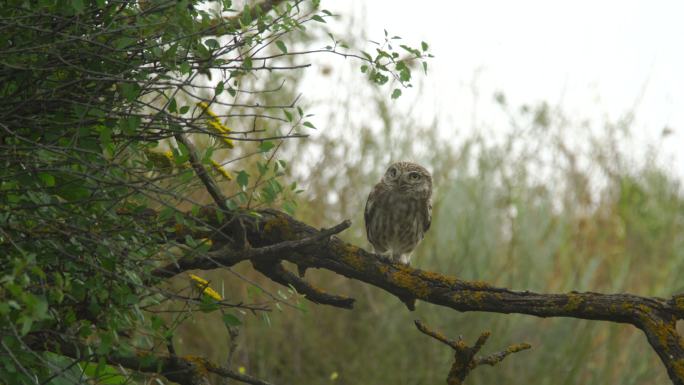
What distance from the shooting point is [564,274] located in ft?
26.2

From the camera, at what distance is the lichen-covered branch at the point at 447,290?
3.33 m

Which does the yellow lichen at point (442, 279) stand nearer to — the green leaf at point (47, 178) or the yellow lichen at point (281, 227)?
the yellow lichen at point (281, 227)

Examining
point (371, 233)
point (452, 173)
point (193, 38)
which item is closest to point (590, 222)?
point (452, 173)

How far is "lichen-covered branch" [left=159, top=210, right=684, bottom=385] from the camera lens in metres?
3.33

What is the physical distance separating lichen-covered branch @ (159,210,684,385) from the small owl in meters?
2.17

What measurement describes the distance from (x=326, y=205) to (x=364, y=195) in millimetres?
284

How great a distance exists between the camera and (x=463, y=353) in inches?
135

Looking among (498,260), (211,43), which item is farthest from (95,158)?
(498,260)

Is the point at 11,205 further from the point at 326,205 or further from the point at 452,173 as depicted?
the point at 452,173

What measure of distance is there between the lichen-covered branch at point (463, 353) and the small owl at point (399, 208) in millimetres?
2583

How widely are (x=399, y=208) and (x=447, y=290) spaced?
7.74ft

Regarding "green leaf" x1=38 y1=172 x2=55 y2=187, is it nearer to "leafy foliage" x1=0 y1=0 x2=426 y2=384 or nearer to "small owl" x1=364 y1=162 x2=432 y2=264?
"leafy foliage" x1=0 y1=0 x2=426 y2=384

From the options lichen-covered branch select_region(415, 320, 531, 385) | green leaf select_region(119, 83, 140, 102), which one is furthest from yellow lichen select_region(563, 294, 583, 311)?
green leaf select_region(119, 83, 140, 102)

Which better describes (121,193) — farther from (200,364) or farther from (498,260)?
(498,260)
